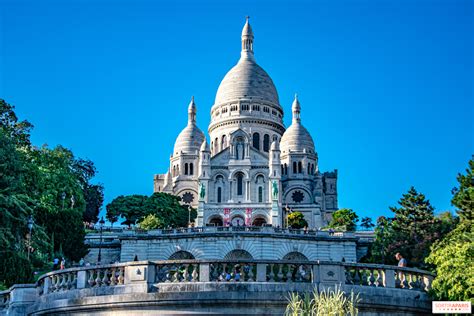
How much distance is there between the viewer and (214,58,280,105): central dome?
348 ft

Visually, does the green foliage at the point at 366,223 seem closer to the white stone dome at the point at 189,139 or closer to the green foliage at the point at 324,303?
the white stone dome at the point at 189,139

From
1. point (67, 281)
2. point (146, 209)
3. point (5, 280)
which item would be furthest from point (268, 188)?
point (67, 281)

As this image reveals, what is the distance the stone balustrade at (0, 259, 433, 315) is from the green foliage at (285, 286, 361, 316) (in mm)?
270

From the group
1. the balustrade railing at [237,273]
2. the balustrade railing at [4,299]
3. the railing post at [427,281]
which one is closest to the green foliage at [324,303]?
the balustrade railing at [237,273]

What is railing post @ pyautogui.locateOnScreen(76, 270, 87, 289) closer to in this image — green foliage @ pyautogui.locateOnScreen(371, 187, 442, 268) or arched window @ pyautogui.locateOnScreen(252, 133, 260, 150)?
green foliage @ pyautogui.locateOnScreen(371, 187, 442, 268)

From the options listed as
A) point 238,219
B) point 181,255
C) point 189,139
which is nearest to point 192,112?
point 189,139

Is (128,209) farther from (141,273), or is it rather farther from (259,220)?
(141,273)

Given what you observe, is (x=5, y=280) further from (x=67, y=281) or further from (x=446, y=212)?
(x=446, y=212)

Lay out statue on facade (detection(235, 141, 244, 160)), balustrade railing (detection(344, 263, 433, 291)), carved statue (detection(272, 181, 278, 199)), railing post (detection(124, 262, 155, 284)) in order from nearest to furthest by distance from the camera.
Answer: railing post (detection(124, 262, 155, 284)), balustrade railing (detection(344, 263, 433, 291)), carved statue (detection(272, 181, 278, 199)), statue on facade (detection(235, 141, 244, 160))

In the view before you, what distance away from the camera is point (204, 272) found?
53.1ft

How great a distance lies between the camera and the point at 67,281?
17531 millimetres

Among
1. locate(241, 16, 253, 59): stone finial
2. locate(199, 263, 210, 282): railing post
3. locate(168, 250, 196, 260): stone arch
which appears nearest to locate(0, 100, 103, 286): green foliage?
locate(168, 250, 196, 260): stone arch

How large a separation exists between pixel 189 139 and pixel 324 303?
89928mm

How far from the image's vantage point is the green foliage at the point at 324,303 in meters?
14.0
